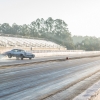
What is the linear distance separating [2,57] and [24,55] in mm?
3849

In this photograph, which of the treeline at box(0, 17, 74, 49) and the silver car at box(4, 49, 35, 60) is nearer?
the silver car at box(4, 49, 35, 60)

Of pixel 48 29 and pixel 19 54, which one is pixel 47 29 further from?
pixel 19 54

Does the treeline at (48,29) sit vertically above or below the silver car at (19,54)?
above

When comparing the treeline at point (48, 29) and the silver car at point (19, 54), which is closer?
the silver car at point (19, 54)

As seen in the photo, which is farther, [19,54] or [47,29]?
[47,29]

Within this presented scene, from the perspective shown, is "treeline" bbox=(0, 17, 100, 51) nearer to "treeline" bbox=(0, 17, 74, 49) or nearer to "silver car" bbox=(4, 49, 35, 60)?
"treeline" bbox=(0, 17, 74, 49)

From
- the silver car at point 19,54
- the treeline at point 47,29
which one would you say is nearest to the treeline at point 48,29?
the treeline at point 47,29

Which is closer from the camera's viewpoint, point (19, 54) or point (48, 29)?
point (19, 54)

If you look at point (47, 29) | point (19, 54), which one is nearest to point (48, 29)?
point (47, 29)

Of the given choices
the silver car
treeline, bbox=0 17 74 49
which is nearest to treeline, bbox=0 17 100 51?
treeline, bbox=0 17 74 49

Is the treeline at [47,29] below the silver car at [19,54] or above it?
above

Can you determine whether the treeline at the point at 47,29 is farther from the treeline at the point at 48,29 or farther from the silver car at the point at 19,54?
the silver car at the point at 19,54

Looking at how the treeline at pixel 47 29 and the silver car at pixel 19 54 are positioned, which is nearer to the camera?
the silver car at pixel 19 54

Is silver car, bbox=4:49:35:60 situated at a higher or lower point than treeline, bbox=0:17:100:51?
lower
